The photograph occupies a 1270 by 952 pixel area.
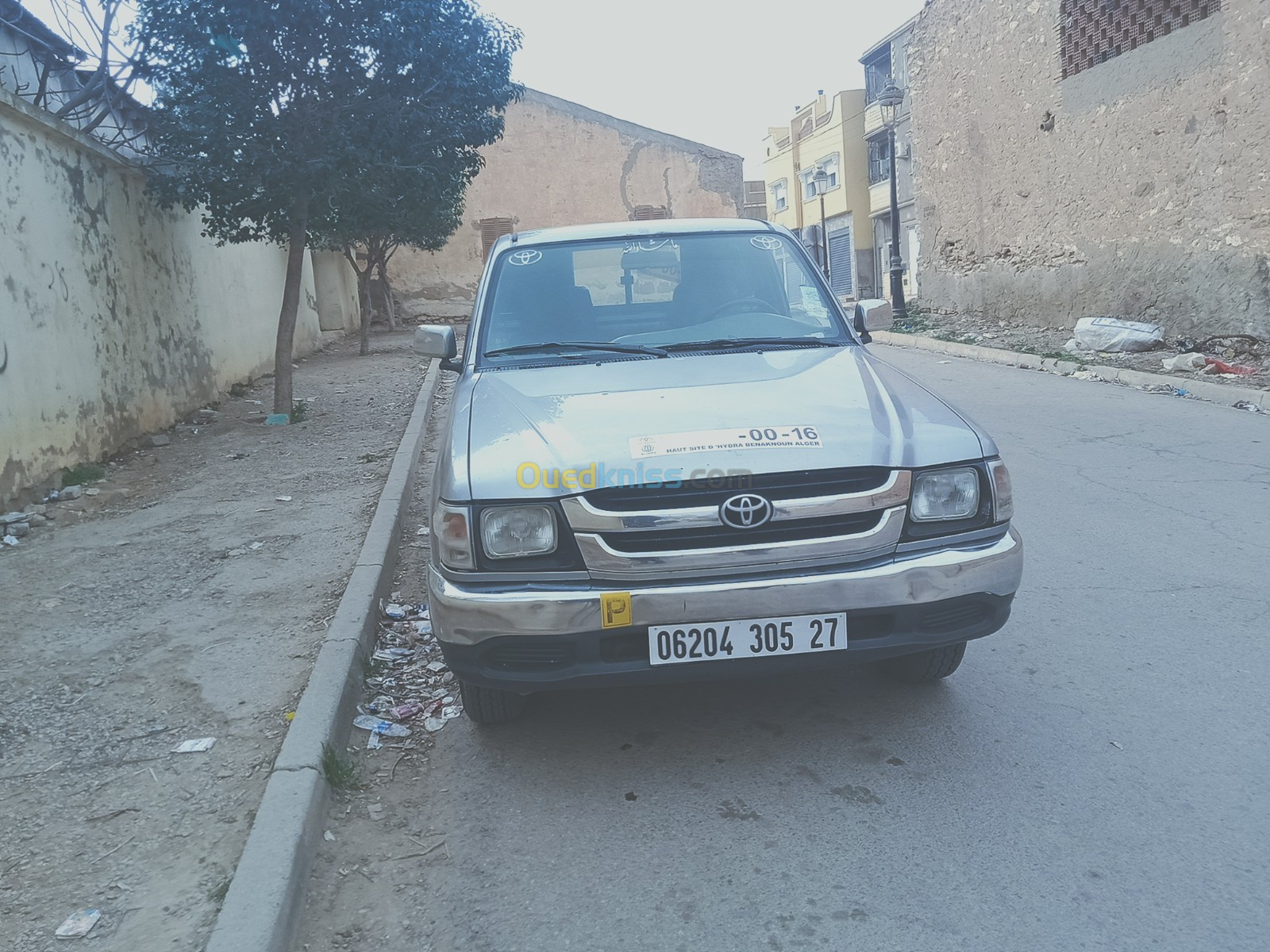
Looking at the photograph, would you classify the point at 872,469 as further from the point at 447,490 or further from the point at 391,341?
the point at 391,341

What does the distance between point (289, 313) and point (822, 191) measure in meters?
32.2

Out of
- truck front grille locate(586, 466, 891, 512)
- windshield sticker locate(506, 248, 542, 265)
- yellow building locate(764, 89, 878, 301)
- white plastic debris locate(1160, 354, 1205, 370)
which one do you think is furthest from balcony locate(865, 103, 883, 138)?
truck front grille locate(586, 466, 891, 512)

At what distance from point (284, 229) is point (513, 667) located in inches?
378

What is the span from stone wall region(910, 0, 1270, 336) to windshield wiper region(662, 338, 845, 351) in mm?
9855

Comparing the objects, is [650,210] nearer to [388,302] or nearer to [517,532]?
[388,302]

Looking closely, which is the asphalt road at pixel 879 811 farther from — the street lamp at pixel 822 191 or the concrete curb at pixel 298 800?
the street lamp at pixel 822 191

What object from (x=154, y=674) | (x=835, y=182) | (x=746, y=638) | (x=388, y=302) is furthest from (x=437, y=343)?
(x=835, y=182)

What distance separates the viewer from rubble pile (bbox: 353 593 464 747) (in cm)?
371

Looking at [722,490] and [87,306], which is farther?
[87,306]

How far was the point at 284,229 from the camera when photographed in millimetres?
11297

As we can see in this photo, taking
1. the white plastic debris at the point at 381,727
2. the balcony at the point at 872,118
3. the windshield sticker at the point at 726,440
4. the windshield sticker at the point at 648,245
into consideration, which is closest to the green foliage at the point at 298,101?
the windshield sticker at the point at 648,245

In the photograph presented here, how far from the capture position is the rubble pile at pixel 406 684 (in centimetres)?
371

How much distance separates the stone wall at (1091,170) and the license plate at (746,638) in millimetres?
11145

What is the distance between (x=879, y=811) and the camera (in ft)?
9.48
